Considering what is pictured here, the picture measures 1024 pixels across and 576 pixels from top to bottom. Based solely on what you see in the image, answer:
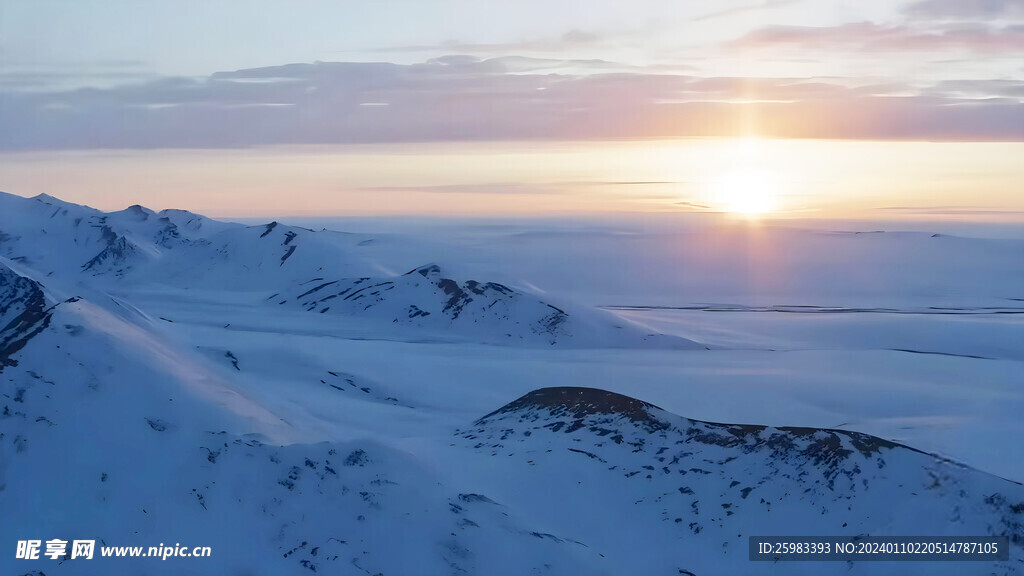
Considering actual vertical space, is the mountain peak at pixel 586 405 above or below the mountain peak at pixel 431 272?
above

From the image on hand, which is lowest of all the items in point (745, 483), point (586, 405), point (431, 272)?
point (431, 272)

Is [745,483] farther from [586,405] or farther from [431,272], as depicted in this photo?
[431,272]

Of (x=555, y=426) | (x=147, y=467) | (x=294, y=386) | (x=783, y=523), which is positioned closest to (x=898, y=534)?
(x=783, y=523)

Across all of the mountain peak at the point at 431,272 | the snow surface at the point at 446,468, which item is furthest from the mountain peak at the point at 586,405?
the mountain peak at the point at 431,272

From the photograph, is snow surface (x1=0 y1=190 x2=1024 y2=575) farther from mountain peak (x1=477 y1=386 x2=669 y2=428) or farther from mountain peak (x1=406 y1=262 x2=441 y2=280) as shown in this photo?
mountain peak (x1=406 y1=262 x2=441 y2=280)

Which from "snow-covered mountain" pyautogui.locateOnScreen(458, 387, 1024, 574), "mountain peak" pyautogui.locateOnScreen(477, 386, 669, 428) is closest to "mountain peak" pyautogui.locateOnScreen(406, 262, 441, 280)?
"mountain peak" pyautogui.locateOnScreen(477, 386, 669, 428)

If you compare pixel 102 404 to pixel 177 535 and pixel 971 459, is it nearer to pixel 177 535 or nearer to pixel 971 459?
pixel 177 535

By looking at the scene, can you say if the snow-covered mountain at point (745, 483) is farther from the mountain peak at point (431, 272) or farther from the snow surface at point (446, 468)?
the mountain peak at point (431, 272)

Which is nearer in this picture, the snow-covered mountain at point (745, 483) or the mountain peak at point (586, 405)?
the snow-covered mountain at point (745, 483)

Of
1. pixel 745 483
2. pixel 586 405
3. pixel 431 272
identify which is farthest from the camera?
pixel 431 272

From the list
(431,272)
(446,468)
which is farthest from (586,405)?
(431,272)

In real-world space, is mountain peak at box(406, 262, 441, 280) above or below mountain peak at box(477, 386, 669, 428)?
below
